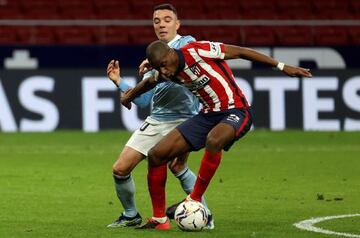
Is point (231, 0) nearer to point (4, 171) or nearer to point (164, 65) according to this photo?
point (4, 171)

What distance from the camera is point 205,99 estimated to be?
353 inches

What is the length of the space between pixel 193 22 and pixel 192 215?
39.0ft

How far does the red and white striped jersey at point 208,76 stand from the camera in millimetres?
8750

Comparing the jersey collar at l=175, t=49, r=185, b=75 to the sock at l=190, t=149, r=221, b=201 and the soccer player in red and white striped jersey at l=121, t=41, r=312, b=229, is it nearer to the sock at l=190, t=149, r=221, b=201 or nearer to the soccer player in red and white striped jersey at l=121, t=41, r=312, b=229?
the soccer player in red and white striped jersey at l=121, t=41, r=312, b=229

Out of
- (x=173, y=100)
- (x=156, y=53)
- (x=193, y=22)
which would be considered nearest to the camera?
(x=156, y=53)

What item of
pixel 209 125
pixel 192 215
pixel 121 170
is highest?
pixel 209 125

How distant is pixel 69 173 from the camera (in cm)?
1417

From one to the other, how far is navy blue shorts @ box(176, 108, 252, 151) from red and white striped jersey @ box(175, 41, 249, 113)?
54 mm

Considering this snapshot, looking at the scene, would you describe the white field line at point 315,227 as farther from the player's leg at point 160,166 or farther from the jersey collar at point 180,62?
the jersey collar at point 180,62

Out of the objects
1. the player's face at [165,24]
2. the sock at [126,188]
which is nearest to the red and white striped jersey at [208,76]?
the player's face at [165,24]

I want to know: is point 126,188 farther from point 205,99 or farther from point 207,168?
point 205,99

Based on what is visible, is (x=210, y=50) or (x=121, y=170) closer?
(x=210, y=50)

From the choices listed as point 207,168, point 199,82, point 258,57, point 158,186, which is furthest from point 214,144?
point 258,57

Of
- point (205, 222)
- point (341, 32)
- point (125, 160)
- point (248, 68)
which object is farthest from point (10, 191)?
point (341, 32)
